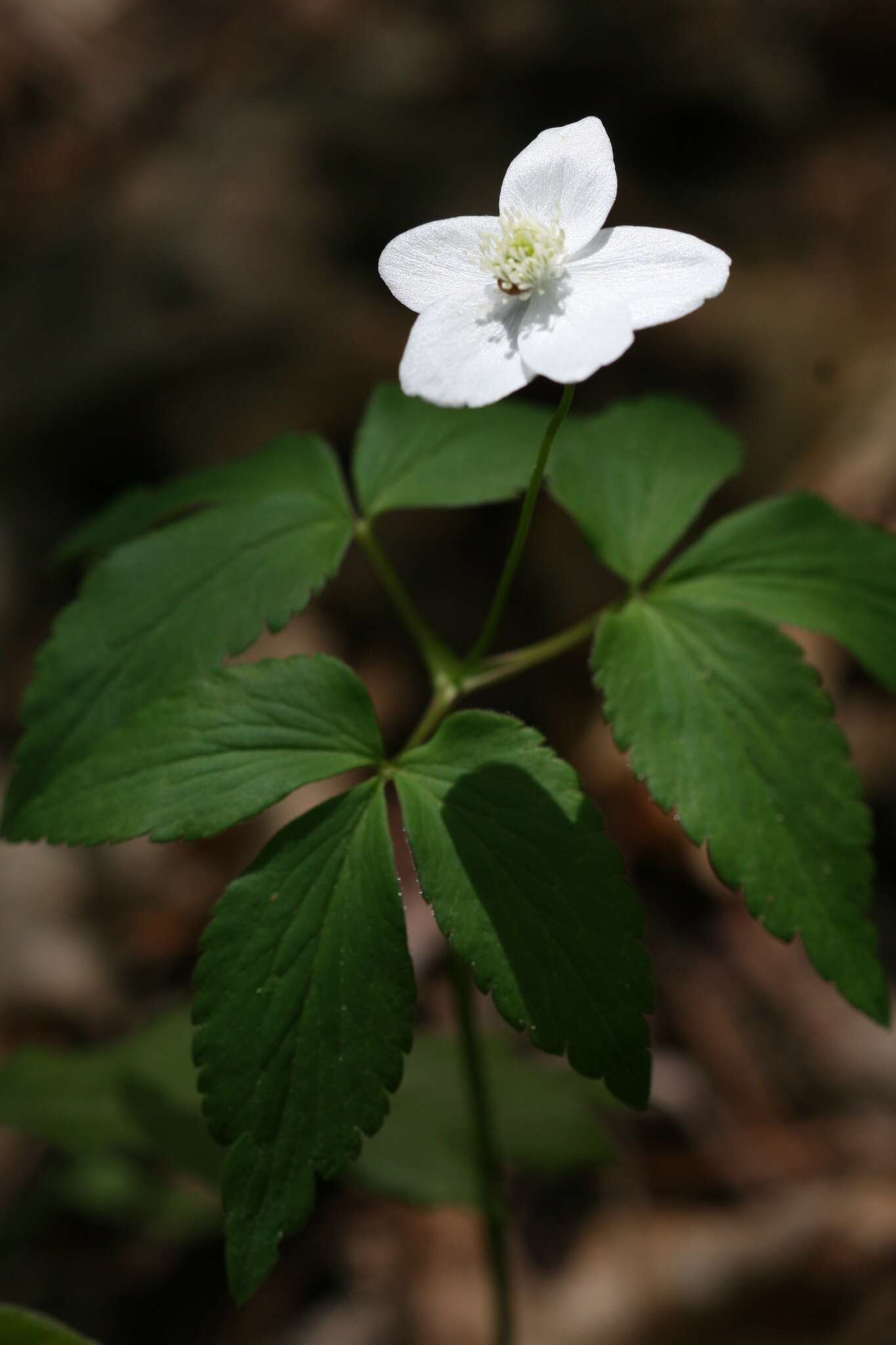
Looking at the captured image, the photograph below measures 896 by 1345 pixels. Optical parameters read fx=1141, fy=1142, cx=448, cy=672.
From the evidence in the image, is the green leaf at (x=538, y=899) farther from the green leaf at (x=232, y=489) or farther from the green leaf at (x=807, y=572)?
the green leaf at (x=232, y=489)

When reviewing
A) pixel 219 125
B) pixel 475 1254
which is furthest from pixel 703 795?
pixel 219 125

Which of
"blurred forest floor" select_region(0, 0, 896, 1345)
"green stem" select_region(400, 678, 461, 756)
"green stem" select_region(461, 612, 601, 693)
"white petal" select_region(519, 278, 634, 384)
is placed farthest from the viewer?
"blurred forest floor" select_region(0, 0, 896, 1345)

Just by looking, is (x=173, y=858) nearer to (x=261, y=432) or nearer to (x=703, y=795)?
(x=261, y=432)

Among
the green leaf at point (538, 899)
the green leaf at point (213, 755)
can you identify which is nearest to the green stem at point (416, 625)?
the green leaf at point (213, 755)

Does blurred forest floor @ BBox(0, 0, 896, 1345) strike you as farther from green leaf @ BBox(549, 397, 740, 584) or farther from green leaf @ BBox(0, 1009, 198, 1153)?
green leaf @ BBox(549, 397, 740, 584)

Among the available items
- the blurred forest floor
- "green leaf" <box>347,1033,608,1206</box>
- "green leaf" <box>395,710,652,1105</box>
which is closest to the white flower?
"green leaf" <box>395,710,652,1105</box>

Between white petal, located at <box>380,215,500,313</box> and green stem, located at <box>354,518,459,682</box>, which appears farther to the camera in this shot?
green stem, located at <box>354,518,459,682</box>
